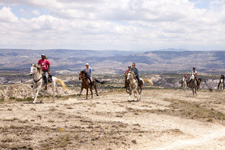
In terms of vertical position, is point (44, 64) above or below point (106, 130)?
Result: above

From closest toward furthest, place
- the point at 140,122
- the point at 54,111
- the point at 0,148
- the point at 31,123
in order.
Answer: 1. the point at 0,148
2. the point at 31,123
3. the point at 140,122
4. the point at 54,111

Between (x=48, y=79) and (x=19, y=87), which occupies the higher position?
(x=48, y=79)

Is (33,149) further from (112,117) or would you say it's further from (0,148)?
(112,117)

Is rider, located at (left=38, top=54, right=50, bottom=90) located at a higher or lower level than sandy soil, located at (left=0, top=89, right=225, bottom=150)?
higher

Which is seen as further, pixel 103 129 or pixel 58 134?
pixel 103 129

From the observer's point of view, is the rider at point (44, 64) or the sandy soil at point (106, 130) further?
the rider at point (44, 64)

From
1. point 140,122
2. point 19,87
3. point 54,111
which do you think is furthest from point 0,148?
point 19,87

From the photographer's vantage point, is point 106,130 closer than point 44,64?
Yes

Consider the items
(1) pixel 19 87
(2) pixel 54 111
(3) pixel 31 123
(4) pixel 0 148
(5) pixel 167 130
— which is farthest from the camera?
(1) pixel 19 87

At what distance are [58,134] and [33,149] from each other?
7.40 ft

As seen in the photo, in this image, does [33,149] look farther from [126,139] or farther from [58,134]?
[126,139]

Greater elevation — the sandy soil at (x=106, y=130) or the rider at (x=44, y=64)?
the rider at (x=44, y=64)

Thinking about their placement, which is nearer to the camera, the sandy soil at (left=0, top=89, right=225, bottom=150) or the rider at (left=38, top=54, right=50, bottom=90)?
the sandy soil at (left=0, top=89, right=225, bottom=150)

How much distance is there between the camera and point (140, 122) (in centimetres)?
1758
